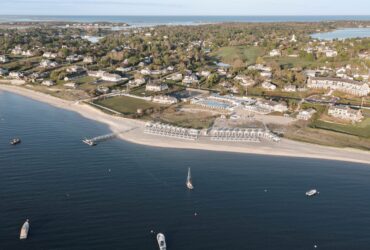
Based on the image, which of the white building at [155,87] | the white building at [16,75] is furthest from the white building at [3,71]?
the white building at [155,87]

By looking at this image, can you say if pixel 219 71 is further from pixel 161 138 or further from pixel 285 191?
pixel 285 191

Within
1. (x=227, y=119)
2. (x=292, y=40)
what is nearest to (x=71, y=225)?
(x=227, y=119)

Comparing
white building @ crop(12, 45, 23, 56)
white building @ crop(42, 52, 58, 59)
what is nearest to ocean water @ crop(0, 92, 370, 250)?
white building @ crop(42, 52, 58, 59)

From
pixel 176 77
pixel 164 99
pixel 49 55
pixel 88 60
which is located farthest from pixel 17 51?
pixel 164 99

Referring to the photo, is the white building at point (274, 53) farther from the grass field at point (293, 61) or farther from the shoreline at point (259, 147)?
the shoreline at point (259, 147)

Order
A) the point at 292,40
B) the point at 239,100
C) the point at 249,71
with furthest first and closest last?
the point at 292,40 < the point at 249,71 < the point at 239,100
